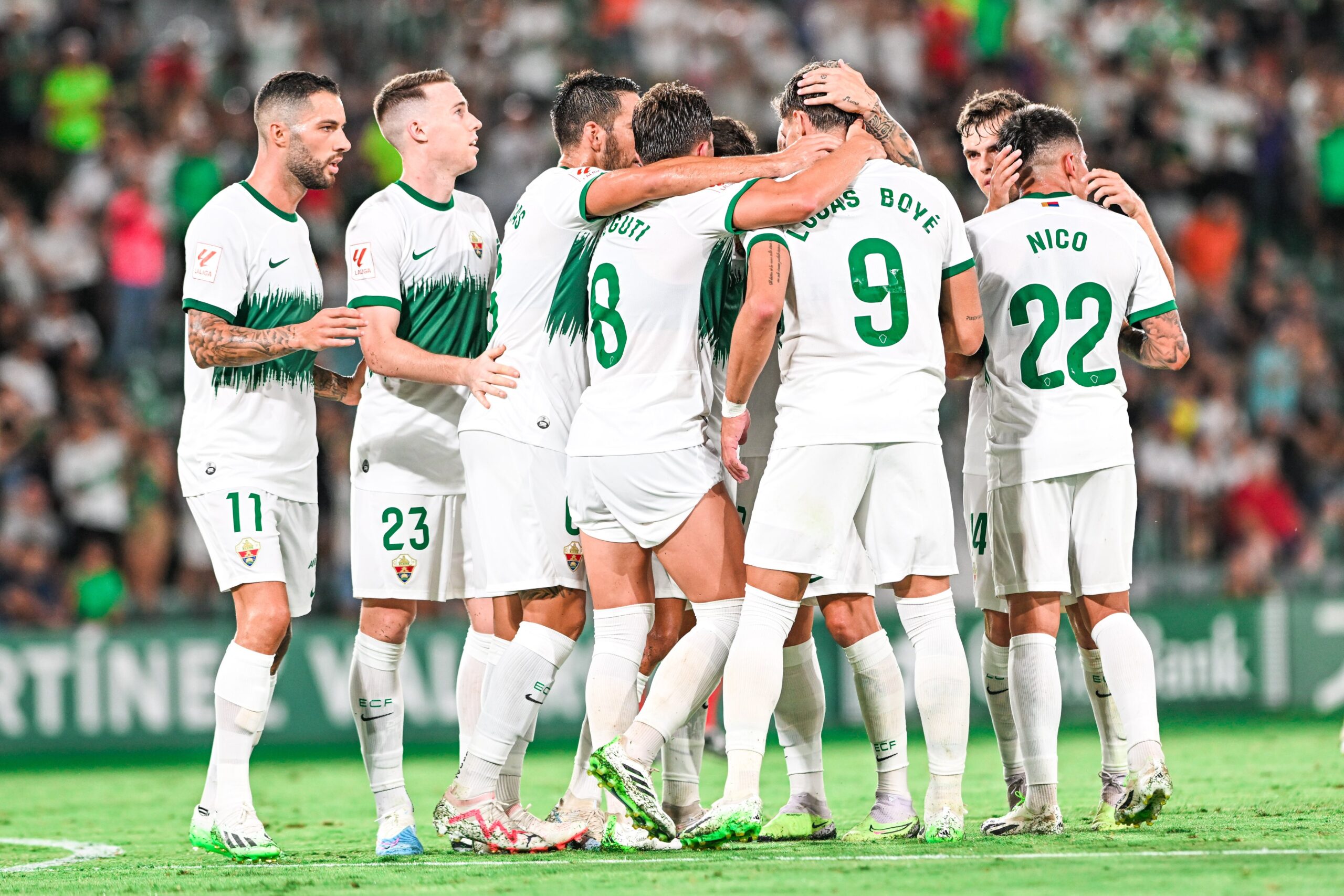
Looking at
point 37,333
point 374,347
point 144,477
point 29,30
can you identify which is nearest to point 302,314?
point 374,347

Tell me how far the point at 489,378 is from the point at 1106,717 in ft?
10.6

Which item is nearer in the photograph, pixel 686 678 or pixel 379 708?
pixel 686 678

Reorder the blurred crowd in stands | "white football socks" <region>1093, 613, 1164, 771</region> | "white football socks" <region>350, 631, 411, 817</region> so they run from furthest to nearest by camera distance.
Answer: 1. the blurred crowd in stands
2. "white football socks" <region>350, 631, 411, 817</region>
3. "white football socks" <region>1093, 613, 1164, 771</region>

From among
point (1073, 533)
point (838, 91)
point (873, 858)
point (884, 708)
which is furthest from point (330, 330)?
point (1073, 533)

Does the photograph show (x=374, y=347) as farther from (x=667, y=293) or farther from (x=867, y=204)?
(x=867, y=204)

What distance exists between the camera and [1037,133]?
7.23m

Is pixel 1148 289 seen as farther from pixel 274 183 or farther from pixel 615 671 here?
pixel 274 183

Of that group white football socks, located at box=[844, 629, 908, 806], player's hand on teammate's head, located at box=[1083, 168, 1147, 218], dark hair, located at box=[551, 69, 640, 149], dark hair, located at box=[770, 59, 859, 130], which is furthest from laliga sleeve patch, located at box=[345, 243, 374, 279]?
player's hand on teammate's head, located at box=[1083, 168, 1147, 218]

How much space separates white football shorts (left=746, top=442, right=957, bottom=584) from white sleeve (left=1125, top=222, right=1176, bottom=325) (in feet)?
4.18

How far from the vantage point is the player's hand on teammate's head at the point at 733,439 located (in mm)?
6398

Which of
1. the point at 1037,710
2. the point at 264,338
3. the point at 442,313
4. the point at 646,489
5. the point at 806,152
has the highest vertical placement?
the point at 806,152

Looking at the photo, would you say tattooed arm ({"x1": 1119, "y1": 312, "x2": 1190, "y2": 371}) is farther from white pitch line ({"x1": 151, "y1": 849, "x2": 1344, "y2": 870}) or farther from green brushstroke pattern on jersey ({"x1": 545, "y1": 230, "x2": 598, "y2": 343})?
green brushstroke pattern on jersey ({"x1": 545, "y1": 230, "x2": 598, "y2": 343})

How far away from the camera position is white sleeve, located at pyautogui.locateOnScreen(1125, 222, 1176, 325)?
7.11 meters

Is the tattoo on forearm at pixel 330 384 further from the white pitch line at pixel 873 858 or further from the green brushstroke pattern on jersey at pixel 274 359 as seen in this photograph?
the white pitch line at pixel 873 858
